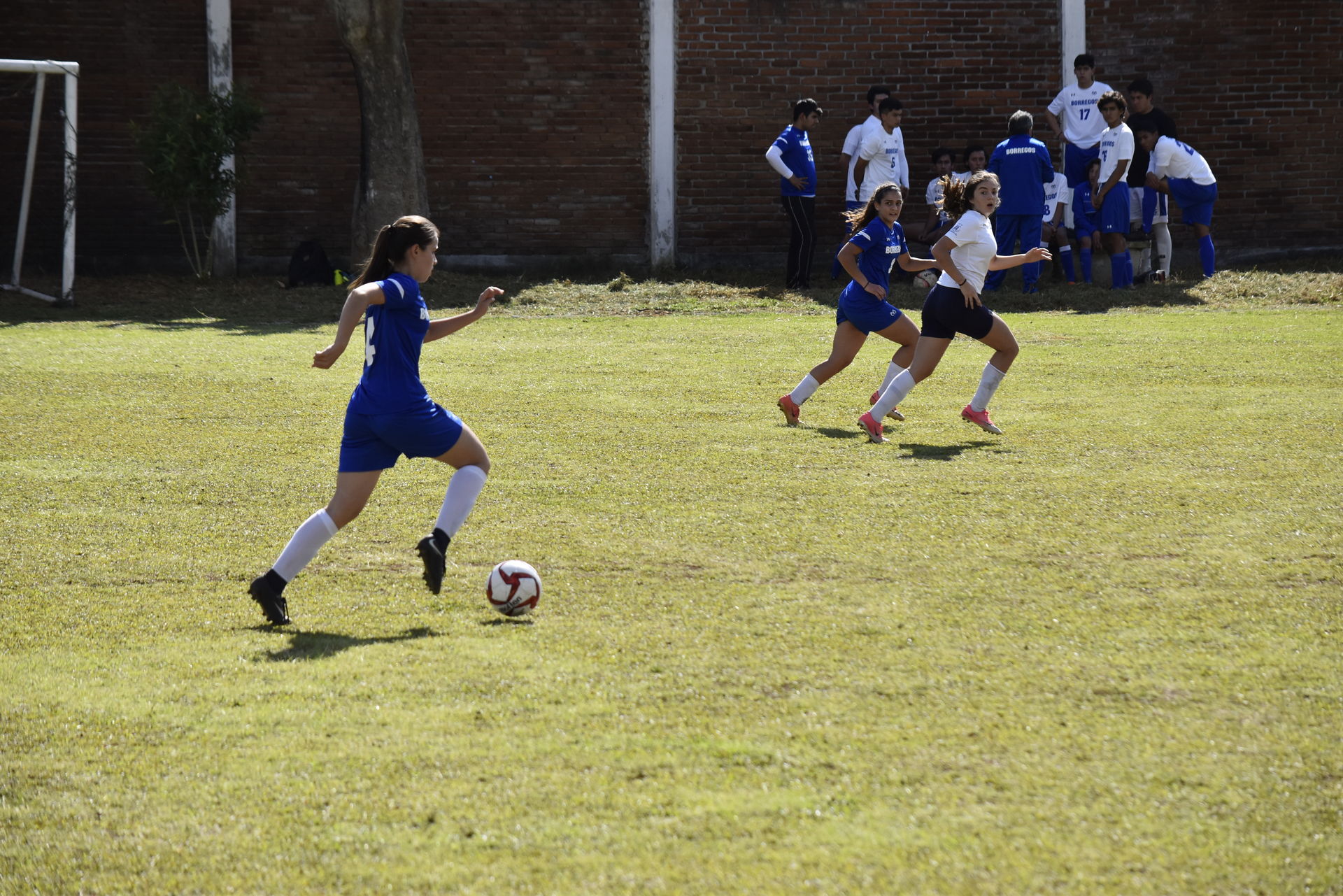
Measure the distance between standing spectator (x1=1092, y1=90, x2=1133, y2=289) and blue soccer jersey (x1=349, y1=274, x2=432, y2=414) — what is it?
497 inches

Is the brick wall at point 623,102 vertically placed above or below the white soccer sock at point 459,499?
above

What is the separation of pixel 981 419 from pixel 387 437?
15.8ft

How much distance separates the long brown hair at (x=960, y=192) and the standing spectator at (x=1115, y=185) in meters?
7.60

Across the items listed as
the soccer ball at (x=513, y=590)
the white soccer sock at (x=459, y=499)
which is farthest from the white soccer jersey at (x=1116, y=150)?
the soccer ball at (x=513, y=590)

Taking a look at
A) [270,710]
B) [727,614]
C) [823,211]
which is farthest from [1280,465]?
[823,211]

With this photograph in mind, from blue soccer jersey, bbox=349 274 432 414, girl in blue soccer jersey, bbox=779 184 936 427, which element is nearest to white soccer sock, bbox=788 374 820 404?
girl in blue soccer jersey, bbox=779 184 936 427

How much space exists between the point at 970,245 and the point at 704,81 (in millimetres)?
11169

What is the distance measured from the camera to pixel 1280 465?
7852 millimetres

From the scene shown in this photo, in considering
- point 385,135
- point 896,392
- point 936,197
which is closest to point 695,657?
point 896,392

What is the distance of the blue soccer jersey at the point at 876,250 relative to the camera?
30.9 ft

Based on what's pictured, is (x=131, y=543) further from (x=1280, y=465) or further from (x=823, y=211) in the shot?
(x=823, y=211)

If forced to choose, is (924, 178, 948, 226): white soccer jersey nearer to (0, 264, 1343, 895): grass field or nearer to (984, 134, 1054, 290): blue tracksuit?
(984, 134, 1054, 290): blue tracksuit

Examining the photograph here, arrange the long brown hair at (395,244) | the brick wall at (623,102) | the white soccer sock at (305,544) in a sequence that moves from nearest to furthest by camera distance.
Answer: the white soccer sock at (305,544), the long brown hair at (395,244), the brick wall at (623,102)

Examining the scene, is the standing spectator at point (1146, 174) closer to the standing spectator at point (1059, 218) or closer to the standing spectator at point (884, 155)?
the standing spectator at point (1059, 218)
